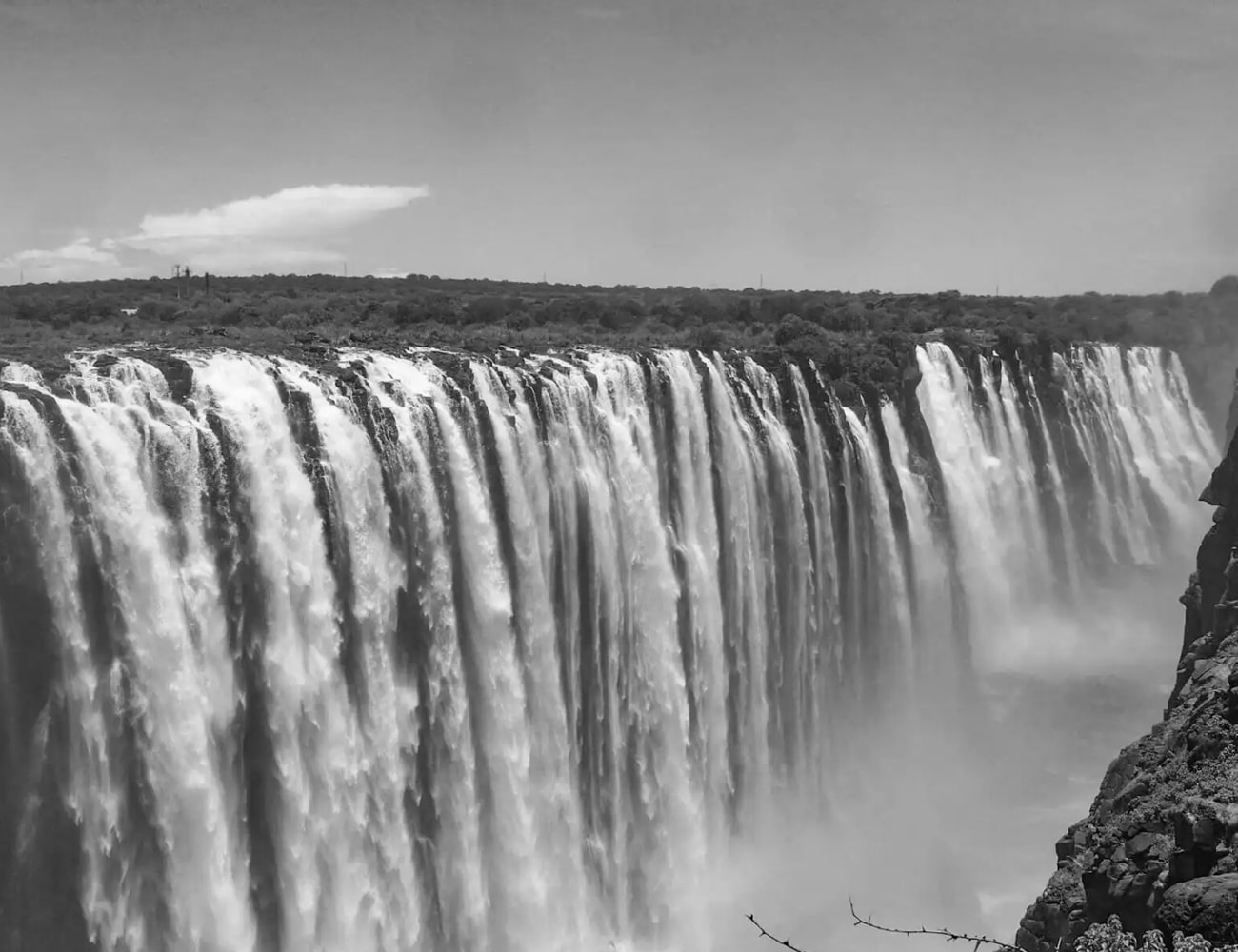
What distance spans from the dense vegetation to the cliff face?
610 inches

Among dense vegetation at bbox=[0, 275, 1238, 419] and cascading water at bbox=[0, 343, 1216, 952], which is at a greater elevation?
dense vegetation at bbox=[0, 275, 1238, 419]

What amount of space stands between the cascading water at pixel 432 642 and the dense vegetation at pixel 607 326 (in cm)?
245

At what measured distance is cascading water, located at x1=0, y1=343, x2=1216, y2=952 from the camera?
57.6ft

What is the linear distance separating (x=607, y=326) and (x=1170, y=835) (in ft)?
99.8

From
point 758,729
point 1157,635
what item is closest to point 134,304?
point 758,729

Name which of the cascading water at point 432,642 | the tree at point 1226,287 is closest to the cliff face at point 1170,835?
the cascading water at point 432,642

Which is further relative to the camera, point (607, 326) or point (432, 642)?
point (607, 326)

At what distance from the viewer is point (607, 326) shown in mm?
41906

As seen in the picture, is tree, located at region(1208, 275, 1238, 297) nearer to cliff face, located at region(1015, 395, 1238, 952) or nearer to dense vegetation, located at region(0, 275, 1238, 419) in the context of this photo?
dense vegetation, located at region(0, 275, 1238, 419)

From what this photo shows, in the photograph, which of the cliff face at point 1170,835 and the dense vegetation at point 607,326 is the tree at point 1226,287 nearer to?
the dense vegetation at point 607,326

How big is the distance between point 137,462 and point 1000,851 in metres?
20.8

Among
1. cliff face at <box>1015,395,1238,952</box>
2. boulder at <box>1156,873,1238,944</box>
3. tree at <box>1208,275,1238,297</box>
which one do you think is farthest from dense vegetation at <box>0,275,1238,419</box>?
boulder at <box>1156,873,1238,944</box>

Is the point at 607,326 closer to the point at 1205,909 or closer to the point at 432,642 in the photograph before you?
the point at 432,642

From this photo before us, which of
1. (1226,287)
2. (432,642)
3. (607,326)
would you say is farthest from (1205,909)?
(1226,287)
